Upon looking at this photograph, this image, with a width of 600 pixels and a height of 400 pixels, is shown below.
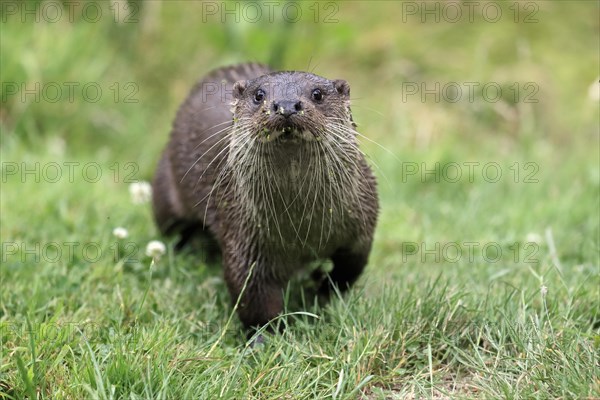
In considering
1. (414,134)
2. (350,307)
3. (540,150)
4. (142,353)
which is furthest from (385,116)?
(142,353)

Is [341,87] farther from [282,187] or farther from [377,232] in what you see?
[377,232]

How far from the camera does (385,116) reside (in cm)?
606

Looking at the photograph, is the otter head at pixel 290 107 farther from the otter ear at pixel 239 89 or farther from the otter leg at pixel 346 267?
the otter leg at pixel 346 267

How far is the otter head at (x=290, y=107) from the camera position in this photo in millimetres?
2514

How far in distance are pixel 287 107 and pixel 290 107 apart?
0.01m

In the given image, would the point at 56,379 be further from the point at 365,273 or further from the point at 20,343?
the point at 365,273

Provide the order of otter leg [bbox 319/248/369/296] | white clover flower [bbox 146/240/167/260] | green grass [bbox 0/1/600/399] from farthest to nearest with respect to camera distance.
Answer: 1. white clover flower [bbox 146/240/167/260]
2. otter leg [bbox 319/248/369/296]
3. green grass [bbox 0/1/600/399]

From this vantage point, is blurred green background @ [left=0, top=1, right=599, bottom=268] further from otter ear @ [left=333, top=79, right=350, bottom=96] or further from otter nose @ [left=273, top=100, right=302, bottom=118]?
otter nose @ [left=273, top=100, right=302, bottom=118]

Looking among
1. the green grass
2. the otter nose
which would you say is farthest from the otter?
the green grass

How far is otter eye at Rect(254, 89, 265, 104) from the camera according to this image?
8.95ft

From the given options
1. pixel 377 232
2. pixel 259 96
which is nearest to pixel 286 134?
pixel 259 96

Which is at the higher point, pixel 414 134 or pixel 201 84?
pixel 201 84

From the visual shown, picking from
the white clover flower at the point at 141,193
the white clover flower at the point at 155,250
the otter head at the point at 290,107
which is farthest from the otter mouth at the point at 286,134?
the white clover flower at the point at 141,193

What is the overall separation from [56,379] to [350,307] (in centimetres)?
105
